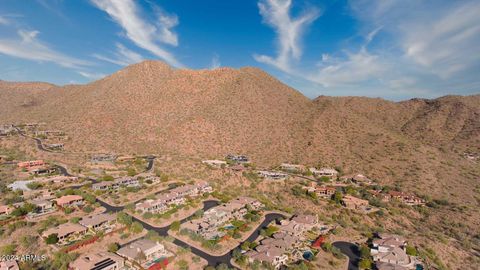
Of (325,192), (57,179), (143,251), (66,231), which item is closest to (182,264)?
(143,251)

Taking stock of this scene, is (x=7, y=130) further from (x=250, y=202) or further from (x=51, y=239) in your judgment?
(x=250, y=202)

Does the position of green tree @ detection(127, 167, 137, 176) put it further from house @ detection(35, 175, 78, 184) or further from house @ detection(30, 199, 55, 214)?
house @ detection(30, 199, 55, 214)

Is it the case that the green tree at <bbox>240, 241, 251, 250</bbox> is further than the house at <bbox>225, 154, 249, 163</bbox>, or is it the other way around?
the house at <bbox>225, 154, 249, 163</bbox>

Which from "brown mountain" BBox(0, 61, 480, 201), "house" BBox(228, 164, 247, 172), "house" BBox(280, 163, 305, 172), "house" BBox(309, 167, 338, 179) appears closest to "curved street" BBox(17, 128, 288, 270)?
"house" BBox(228, 164, 247, 172)

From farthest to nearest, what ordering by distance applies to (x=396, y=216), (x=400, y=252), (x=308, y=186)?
1. (x=308, y=186)
2. (x=396, y=216)
3. (x=400, y=252)

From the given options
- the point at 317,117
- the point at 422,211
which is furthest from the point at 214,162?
the point at 422,211

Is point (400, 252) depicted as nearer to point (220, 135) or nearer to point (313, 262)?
point (313, 262)

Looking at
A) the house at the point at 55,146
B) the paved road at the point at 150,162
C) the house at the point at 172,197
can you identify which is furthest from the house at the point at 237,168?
the house at the point at 55,146
